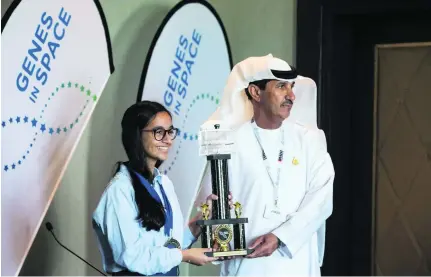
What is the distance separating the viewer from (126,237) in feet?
8.48

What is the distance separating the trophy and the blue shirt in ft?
0.67

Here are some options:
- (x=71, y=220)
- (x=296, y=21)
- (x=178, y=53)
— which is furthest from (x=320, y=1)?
(x=71, y=220)

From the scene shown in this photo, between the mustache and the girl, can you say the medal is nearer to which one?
the girl

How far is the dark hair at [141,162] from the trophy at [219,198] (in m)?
0.21

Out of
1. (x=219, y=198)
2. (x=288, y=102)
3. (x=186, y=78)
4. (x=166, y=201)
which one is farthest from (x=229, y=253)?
(x=186, y=78)

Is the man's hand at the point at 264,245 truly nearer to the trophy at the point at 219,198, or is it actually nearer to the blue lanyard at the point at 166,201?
the trophy at the point at 219,198

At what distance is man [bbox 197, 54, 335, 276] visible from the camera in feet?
10.2

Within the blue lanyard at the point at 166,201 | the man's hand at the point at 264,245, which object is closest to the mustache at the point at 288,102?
the man's hand at the point at 264,245

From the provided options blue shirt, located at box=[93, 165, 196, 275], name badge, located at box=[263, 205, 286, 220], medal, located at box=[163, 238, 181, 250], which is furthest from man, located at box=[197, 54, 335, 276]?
blue shirt, located at box=[93, 165, 196, 275]

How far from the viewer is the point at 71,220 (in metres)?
3.42

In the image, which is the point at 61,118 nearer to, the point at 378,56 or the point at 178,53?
the point at 178,53

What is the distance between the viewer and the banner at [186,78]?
3.60 m

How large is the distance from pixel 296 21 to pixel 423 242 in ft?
4.35

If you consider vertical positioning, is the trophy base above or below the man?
below
